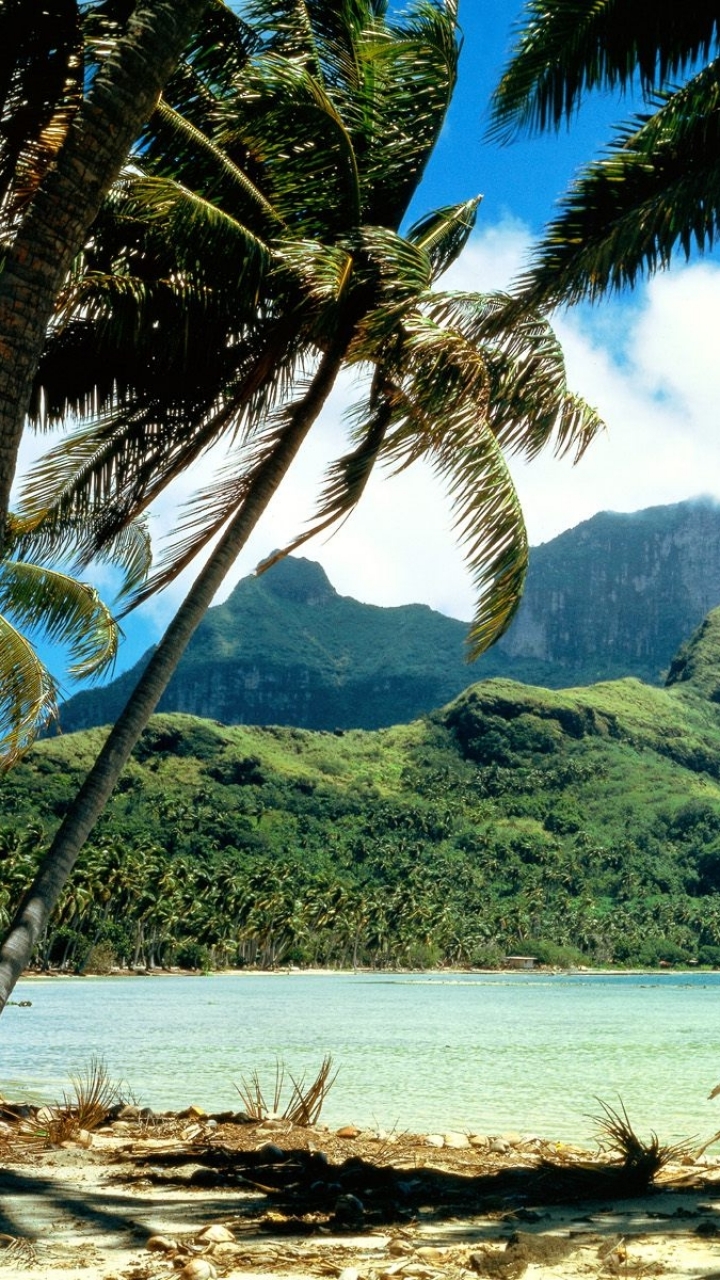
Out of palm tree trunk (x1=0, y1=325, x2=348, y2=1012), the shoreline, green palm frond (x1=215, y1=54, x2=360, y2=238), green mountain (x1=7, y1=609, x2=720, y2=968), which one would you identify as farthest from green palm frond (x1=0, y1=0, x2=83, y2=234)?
the shoreline

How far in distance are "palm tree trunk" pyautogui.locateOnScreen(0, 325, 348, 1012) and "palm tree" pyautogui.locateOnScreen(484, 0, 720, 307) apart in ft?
7.66

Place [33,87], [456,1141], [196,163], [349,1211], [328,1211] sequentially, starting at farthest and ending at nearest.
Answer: [456,1141], [196,163], [33,87], [328,1211], [349,1211]

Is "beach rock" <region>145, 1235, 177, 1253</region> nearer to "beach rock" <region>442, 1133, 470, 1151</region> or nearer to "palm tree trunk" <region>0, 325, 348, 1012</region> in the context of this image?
"palm tree trunk" <region>0, 325, 348, 1012</region>

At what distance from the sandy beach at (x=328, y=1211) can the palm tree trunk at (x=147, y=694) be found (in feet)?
4.03

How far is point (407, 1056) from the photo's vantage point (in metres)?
22.9

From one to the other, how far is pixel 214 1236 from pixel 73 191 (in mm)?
3955

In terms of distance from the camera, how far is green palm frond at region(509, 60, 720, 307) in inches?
223

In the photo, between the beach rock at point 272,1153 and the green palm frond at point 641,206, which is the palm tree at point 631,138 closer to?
the green palm frond at point 641,206

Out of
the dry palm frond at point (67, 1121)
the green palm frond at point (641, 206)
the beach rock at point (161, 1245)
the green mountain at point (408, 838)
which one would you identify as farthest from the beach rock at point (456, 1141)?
the green mountain at point (408, 838)

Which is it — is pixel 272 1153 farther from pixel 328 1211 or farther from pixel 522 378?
pixel 522 378

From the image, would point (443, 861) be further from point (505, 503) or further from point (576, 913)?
point (505, 503)

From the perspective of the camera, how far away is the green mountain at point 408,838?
3748 inches

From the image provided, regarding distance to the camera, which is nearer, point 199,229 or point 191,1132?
point 199,229

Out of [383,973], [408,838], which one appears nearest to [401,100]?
[383,973]
